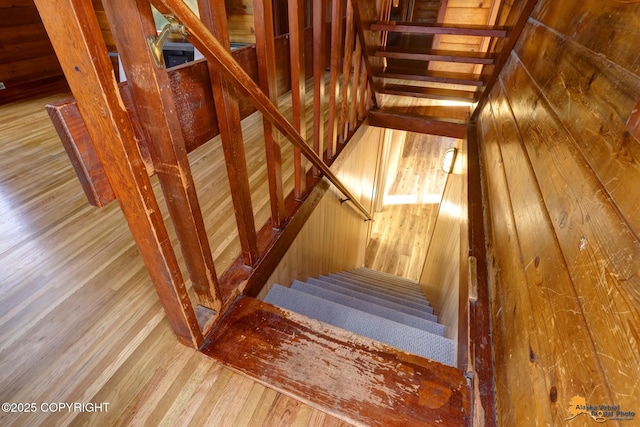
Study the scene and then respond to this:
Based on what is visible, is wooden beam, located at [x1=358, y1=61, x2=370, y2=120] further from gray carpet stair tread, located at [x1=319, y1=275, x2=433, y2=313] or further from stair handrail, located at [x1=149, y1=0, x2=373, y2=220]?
stair handrail, located at [x1=149, y1=0, x2=373, y2=220]

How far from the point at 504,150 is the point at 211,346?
1.60 metres

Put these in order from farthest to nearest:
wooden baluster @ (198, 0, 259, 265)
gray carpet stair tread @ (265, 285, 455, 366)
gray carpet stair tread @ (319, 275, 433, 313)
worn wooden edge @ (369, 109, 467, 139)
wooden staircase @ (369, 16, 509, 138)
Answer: worn wooden edge @ (369, 109, 467, 139) → gray carpet stair tread @ (319, 275, 433, 313) → wooden staircase @ (369, 16, 509, 138) → gray carpet stair tread @ (265, 285, 455, 366) → wooden baluster @ (198, 0, 259, 265)

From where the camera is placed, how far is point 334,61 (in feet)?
6.15

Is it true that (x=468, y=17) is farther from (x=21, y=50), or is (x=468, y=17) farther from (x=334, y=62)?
(x=21, y=50)

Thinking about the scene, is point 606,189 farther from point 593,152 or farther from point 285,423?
point 285,423

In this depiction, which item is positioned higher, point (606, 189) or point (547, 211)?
point (606, 189)

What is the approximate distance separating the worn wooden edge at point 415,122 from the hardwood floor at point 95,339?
5.78 feet

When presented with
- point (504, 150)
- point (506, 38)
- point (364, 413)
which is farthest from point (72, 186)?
point (506, 38)

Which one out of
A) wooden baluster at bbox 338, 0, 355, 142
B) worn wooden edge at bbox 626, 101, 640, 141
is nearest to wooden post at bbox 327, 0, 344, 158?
wooden baluster at bbox 338, 0, 355, 142

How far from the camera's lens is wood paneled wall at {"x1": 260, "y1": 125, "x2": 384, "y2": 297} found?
2.17 metres

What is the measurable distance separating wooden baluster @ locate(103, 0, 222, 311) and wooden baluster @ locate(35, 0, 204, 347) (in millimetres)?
70

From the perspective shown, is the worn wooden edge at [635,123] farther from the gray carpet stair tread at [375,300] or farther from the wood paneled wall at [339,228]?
the gray carpet stair tread at [375,300]

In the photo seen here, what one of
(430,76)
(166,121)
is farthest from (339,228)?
(166,121)

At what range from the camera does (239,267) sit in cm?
153
